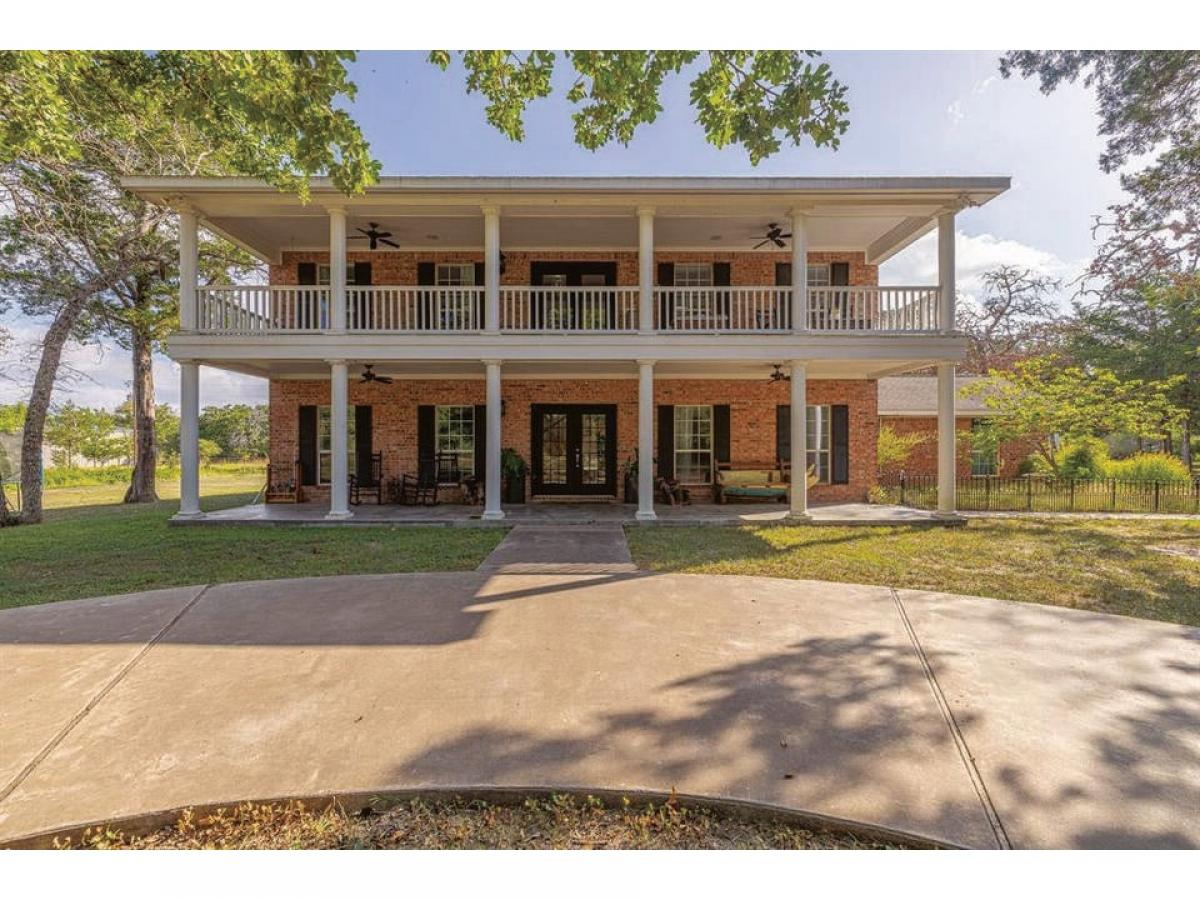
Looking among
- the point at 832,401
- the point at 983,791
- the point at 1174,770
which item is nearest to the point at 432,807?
the point at 983,791

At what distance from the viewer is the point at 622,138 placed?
22.2 ft

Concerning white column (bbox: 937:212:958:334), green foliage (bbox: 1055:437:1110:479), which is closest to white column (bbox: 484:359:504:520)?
white column (bbox: 937:212:958:334)

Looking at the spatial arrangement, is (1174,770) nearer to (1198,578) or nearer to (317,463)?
(1198,578)

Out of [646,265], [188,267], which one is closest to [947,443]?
[646,265]

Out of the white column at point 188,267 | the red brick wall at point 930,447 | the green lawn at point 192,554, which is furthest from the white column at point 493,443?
the red brick wall at point 930,447

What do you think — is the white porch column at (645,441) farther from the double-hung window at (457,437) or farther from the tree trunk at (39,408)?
the tree trunk at (39,408)

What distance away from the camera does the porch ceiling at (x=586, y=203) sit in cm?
960

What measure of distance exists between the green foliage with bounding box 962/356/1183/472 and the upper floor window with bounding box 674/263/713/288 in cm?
1015

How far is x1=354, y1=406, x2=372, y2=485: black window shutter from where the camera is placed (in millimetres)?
13211

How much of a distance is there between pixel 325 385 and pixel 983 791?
14.0 metres

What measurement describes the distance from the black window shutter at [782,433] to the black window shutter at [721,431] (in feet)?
3.96

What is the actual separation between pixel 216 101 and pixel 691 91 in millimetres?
6346

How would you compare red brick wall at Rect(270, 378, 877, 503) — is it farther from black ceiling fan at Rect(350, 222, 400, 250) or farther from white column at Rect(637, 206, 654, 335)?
white column at Rect(637, 206, 654, 335)

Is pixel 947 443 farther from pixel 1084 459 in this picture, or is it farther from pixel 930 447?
pixel 1084 459
